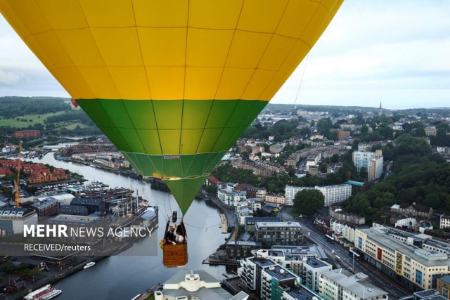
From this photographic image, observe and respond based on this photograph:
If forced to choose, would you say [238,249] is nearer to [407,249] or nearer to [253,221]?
[253,221]

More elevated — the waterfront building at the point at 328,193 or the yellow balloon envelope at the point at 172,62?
the yellow balloon envelope at the point at 172,62

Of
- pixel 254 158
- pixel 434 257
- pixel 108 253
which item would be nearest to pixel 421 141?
pixel 254 158

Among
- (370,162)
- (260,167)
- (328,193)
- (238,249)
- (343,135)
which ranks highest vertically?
(343,135)

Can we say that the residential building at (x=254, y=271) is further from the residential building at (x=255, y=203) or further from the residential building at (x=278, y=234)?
the residential building at (x=255, y=203)

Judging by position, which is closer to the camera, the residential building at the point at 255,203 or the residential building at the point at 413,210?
the residential building at the point at 413,210

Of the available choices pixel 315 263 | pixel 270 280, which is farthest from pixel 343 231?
pixel 270 280

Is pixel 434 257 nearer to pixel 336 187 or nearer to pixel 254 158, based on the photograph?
pixel 336 187

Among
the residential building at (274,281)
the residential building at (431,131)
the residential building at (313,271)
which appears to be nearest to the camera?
the residential building at (274,281)

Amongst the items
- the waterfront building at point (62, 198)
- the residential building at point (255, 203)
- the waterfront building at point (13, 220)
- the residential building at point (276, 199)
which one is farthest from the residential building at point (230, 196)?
the waterfront building at point (13, 220)

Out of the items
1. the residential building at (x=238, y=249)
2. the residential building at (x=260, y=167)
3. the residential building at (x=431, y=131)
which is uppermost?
the residential building at (x=431, y=131)
